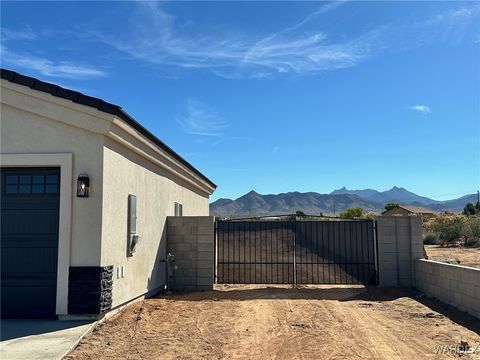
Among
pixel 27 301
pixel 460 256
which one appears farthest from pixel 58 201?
pixel 460 256

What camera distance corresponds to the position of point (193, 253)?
12.9 metres

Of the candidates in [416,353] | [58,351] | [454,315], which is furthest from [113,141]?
[454,315]

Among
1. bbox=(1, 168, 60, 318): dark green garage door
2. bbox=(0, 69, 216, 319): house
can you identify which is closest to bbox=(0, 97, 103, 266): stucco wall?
bbox=(0, 69, 216, 319): house

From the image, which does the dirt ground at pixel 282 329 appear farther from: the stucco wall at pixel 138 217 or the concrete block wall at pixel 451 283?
the stucco wall at pixel 138 217

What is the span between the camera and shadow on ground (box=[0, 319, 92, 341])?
7374 mm

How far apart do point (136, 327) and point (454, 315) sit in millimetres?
6002

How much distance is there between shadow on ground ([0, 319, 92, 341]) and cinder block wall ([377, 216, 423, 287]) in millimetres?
7988

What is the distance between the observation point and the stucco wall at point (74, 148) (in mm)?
8352

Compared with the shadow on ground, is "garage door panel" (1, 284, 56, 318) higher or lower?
higher

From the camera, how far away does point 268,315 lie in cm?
934

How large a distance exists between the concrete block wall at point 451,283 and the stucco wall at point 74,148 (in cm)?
696

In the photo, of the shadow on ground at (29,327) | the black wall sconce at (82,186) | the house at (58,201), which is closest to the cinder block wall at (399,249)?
the house at (58,201)

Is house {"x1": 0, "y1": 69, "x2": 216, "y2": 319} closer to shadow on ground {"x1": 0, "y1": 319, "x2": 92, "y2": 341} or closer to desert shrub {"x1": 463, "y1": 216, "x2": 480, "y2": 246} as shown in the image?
shadow on ground {"x1": 0, "y1": 319, "x2": 92, "y2": 341}

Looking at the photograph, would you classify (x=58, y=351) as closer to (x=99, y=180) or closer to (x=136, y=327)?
(x=136, y=327)
